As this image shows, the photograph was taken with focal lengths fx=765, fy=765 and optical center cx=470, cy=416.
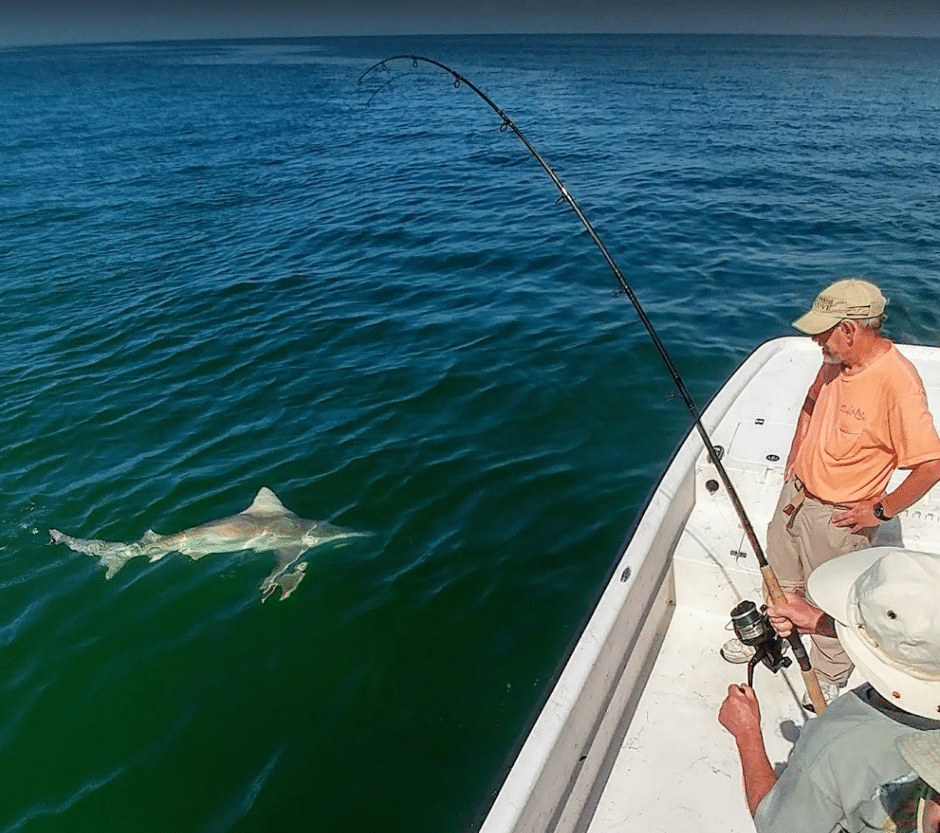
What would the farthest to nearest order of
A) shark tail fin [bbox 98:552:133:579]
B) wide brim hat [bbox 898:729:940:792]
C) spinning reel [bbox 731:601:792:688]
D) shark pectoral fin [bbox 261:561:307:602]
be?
shark tail fin [bbox 98:552:133:579] < shark pectoral fin [bbox 261:561:307:602] < spinning reel [bbox 731:601:792:688] < wide brim hat [bbox 898:729:940:792]

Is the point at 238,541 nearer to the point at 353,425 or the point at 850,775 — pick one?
the point at 353,425

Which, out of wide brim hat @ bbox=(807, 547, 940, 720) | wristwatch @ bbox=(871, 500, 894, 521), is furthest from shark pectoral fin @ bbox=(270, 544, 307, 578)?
wide brim hat @ bbox=(807, 547, 940, 720)

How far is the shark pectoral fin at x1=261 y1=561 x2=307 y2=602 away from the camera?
736 cm

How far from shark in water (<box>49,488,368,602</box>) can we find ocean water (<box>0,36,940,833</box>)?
158 millimetres

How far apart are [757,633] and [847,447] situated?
46.4 inches

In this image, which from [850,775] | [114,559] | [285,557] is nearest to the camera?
[850,775]

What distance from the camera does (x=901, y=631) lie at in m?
2.38

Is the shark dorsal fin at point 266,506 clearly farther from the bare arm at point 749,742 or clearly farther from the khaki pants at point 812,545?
the bare arm at point 749,742

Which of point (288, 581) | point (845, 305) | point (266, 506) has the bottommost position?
point (288, 581)

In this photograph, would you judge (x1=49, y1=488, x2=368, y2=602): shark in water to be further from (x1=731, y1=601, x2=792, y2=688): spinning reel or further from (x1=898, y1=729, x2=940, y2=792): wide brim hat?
(x1=898, y1=729, x2=940, y2=792): wide brim hat

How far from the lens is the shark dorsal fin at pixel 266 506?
808 centimetres

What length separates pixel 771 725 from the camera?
4.73m

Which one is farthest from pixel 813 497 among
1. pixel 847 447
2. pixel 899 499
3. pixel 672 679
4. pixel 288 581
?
pixel 288 581

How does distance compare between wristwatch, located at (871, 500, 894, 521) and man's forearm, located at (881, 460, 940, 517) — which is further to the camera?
wristwatch, located at (871, 500, 894, 521)
